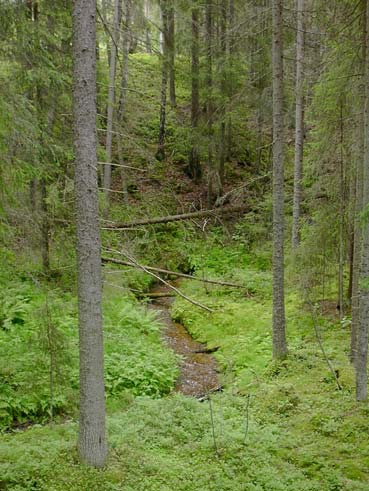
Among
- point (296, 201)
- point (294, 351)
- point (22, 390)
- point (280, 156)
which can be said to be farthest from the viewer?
point (296, 201)

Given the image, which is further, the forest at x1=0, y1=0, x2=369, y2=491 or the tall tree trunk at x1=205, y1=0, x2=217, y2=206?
the tall tree trunk at x1=205, y1=0, x2=217, y2=206

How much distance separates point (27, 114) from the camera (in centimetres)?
642

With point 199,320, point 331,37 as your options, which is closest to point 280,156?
point 331,37

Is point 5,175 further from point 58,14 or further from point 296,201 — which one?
point 296,201

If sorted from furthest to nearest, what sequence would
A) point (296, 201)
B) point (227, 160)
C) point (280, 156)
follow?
point (227, 160) → point (296, 201) → point (280, 156)

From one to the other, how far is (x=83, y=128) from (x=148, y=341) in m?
7.39

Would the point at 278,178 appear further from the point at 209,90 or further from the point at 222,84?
the point at 209,90

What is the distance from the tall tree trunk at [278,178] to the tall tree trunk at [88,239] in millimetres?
4905

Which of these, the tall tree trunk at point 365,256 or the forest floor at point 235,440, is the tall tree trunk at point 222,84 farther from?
the tall tree trunk at point 365,256

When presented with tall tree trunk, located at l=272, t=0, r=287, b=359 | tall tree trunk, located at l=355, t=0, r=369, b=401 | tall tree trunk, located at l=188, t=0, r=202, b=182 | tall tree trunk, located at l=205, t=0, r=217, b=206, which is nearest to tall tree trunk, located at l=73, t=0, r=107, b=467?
tall tree trunk, located at l=355, t=0, r=369, b=401

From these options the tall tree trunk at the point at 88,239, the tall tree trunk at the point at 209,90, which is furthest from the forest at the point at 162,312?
the tall tree trunk at the point at 209,90

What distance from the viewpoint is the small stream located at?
9695mm

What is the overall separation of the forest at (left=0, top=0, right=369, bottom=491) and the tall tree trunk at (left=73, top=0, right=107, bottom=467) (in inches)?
0.6

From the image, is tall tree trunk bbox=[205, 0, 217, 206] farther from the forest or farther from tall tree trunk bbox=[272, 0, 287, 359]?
tall tree trunk bbox=[272, 0, 287, 359]
